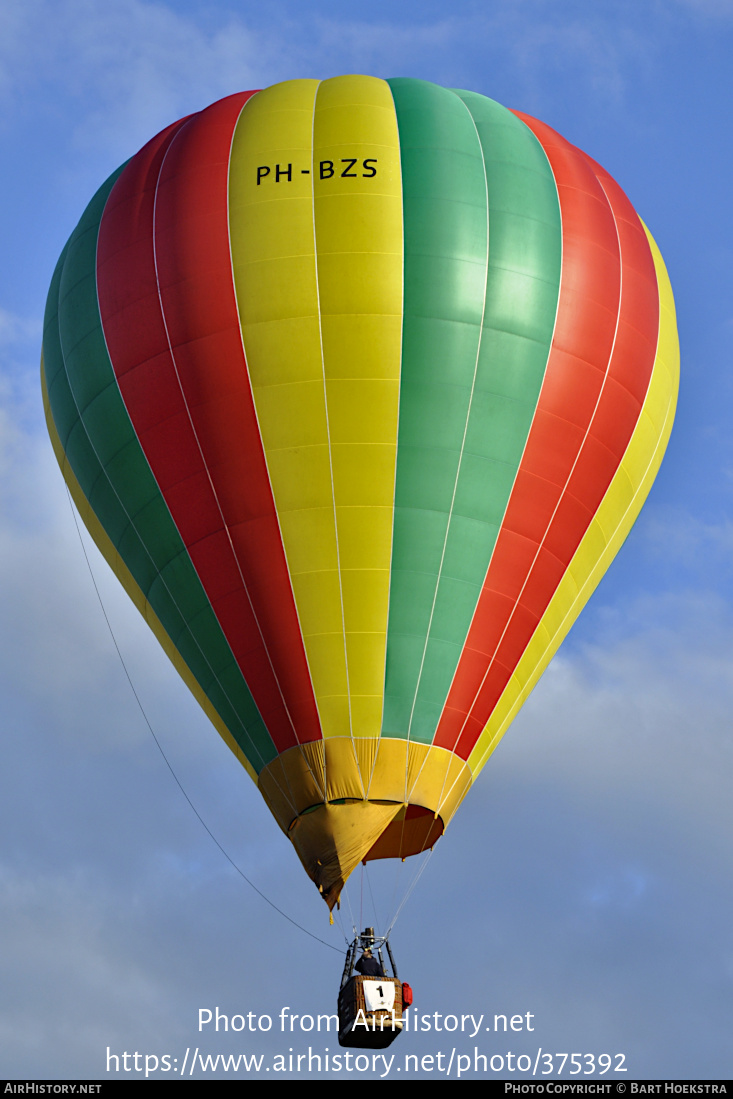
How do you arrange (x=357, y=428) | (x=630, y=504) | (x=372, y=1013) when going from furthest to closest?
(x=630, y=504) → (x=357, y=428) → (x=372, y=1013)

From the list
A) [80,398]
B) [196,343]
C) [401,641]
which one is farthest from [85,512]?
[401,641]

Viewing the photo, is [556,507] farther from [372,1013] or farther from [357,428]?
[372,1013]

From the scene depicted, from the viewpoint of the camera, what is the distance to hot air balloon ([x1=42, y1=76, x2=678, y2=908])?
21.3 m

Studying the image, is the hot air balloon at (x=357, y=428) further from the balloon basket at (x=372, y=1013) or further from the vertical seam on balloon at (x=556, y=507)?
the balloon basket at (x=372, y=1013)

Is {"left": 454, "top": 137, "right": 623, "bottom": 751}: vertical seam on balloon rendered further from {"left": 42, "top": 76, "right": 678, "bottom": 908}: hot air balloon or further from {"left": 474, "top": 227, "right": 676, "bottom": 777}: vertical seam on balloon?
{"left": 474, "top": 227, "right": 676, "bottom": 777}: vertical seam on balloon

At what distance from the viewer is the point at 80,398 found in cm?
2302

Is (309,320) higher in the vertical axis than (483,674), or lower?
higher

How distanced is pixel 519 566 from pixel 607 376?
8.58 feet

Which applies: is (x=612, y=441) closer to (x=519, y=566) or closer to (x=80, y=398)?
(x=519, y=566)

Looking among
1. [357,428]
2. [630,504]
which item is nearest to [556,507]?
[630,504]

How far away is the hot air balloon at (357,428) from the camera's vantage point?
2128cm

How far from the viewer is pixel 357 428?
70.1ft

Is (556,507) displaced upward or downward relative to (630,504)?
downward

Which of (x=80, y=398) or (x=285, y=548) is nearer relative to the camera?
(x=285, y=548)
